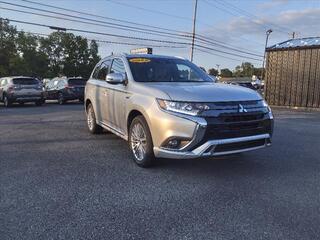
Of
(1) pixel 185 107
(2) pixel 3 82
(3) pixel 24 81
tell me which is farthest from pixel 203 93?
(2) pixel 3 82

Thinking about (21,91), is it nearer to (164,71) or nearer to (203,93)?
(164,71)

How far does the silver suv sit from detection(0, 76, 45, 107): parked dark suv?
576 inches

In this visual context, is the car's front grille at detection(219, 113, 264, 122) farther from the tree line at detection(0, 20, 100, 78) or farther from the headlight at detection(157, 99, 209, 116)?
the tree line at detection(0, 20, 100, 78)

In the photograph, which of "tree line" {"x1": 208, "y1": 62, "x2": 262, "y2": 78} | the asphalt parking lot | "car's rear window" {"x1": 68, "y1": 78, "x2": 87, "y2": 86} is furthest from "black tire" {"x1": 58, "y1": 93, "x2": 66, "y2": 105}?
"tree line" {"x1": 208, "y1": 62, "x2": 262, "y2": 78}

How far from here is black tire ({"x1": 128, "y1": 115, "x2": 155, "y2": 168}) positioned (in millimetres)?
5645

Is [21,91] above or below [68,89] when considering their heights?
below

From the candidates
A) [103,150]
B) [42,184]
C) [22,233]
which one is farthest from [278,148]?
[22,233]

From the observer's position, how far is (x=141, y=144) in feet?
19.5

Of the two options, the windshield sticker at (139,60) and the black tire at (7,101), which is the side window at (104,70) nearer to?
the windshield sticker at (139,60)

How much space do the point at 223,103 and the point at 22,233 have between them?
2.96 meters

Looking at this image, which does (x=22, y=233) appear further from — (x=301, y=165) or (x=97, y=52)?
(x=97, y=52)

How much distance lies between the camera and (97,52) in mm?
90375

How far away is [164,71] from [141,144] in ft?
5.03

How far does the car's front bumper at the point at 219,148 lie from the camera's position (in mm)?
5066
